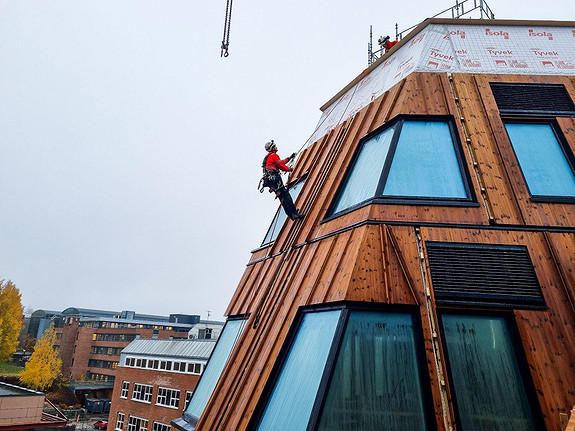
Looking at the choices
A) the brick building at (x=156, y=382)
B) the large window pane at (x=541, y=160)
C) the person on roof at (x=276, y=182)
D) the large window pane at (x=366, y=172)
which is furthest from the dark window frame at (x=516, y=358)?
the brick building at (x=156, y=382)

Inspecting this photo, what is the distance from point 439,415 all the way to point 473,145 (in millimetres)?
4803

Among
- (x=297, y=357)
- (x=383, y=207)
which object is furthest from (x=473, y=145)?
(x=297, y=357)

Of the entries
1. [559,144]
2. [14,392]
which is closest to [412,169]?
[559,144]

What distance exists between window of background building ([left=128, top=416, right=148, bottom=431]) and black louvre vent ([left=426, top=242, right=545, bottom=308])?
34180 mm

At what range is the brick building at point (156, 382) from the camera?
3028 cm

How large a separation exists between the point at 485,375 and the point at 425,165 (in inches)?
145

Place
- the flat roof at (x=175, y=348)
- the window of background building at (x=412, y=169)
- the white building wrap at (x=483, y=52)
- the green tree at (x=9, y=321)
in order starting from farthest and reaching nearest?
the green tree at (x=9, y=321) → the flat roof at (x=175, y=348) → the white building wrap at (x=483, y=52) → the window of background building at (x=412, y=169)

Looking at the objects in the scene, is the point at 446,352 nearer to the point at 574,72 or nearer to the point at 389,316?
the point at 389,316

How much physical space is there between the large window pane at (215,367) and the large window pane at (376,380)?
453 centimetres

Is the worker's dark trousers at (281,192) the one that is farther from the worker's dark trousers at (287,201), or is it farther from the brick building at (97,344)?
A: the brick building at (97,344)

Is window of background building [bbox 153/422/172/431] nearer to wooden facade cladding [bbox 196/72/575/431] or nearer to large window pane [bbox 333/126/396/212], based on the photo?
wooden facade cladding [bbox 196/72/575/431]

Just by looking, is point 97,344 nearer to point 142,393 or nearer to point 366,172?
point 142,393

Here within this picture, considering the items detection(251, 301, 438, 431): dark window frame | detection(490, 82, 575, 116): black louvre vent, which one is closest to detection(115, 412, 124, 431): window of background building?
detection(251, 301, 438, 431): dark window frame

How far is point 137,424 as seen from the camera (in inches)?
1265
